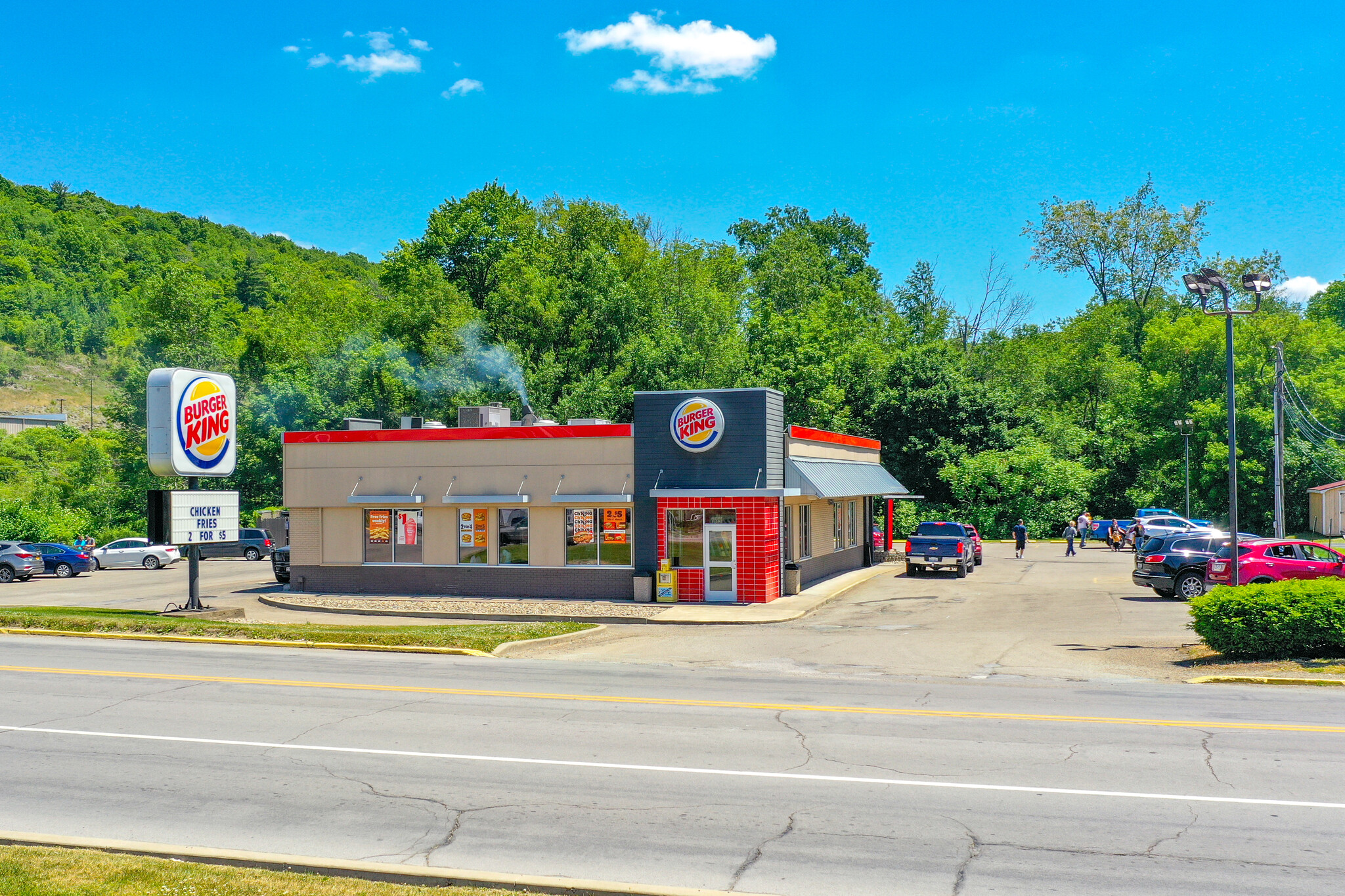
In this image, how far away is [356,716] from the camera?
1312 centimetres

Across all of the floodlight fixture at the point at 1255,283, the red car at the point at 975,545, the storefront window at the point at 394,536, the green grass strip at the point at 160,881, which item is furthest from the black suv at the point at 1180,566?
the green grass strip at the point at 160,881

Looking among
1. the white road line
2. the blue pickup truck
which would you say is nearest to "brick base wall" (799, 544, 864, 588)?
the blue pickup truck

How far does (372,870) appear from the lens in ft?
24.3

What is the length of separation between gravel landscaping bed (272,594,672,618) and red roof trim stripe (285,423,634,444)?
4.60 meters

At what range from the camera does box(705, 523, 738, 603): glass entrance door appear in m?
27.8

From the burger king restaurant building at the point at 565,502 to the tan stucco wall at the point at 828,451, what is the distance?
0.11 metres

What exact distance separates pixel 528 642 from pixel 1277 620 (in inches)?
526

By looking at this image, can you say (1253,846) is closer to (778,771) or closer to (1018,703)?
(778,771)

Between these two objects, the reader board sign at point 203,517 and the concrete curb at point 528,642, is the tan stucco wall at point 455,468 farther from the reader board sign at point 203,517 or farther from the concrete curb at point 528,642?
the concrete curb at point 528,642

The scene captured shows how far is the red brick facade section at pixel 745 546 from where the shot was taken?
2755 cm

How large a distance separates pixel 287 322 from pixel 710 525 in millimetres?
44681

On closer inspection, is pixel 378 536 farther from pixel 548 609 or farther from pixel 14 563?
pixel 14 563

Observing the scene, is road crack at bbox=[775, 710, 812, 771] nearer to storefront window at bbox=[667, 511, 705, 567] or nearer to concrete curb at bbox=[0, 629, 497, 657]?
concrete curb at bbox=[0, 629, 497, 657]

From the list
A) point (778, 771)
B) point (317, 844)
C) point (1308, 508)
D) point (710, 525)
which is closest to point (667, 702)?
point (778, 771)
